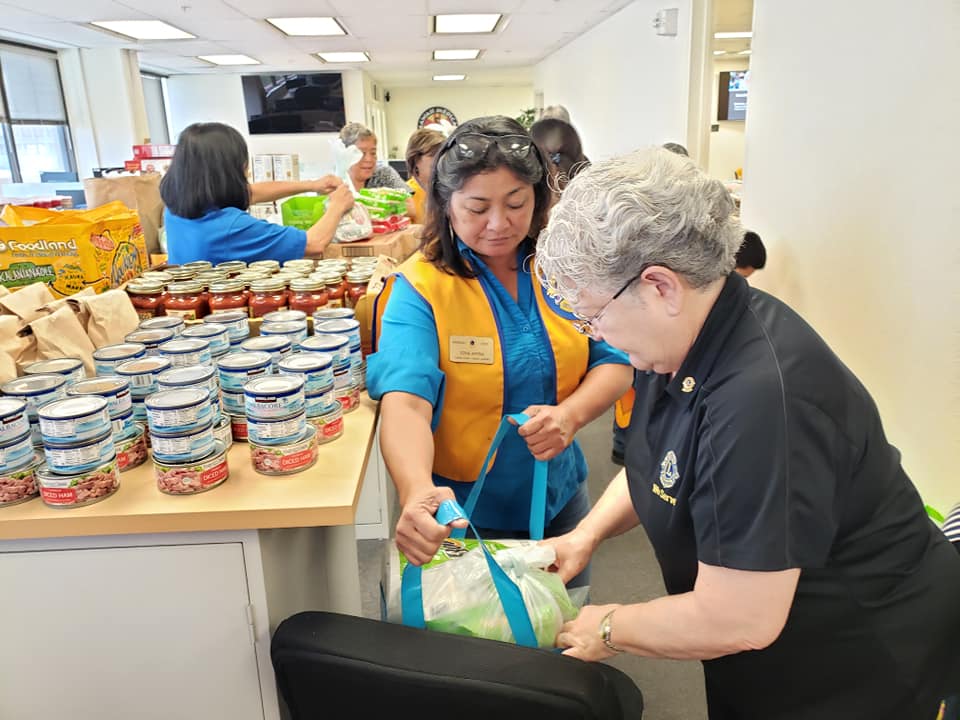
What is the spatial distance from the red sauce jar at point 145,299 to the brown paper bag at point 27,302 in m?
0.26

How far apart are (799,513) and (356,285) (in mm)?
1353

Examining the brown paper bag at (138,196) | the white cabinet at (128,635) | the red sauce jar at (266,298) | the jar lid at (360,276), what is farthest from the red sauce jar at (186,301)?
the brown paper bag at (138,196)

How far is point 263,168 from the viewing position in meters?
4.37

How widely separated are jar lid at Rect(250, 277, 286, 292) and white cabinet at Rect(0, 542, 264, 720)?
0.82 m

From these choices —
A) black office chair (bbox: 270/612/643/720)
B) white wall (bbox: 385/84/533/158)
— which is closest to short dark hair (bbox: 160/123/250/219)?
black office chair (bbox: 270/612/643/720)

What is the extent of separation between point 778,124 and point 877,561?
2410mm

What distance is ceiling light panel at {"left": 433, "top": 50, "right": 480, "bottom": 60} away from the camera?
9627mm

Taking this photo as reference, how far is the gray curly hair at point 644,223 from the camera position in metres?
0.83

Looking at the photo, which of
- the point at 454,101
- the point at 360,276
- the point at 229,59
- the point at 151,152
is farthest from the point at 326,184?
the point at 454,101

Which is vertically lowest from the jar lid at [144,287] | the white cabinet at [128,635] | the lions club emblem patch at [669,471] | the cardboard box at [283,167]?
the white cabinet at [128,635]

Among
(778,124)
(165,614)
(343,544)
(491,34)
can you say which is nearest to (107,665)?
(165,614)

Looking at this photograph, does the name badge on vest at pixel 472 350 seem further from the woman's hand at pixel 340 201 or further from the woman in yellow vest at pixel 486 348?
the woman's hand at pixel 340 201

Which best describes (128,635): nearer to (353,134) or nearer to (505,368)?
(505,368)

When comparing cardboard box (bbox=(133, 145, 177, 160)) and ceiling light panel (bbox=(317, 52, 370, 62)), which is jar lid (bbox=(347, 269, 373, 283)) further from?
ceiling light panel (bbox=(317, 52, 370, 62))
